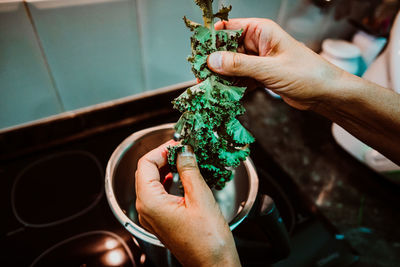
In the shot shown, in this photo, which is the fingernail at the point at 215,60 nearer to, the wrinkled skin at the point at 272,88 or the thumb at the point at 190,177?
Result: the wrinkled skin at the point at 272,88

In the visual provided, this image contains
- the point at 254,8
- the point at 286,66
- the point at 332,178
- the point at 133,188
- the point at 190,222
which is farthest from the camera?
the point at 332,178

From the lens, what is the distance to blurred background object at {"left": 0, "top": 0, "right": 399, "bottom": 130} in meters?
0.61

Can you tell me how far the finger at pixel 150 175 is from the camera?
480 mm

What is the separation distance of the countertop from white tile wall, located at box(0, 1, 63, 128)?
2.55 ft

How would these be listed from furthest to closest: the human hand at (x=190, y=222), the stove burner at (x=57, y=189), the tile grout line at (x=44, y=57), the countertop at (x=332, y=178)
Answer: the countertop at (x=332, y=178) → the stove burner at (x=57, y=189) → the tile grout line at (x=44, y=57) → the human hand at (x=190, y=222)

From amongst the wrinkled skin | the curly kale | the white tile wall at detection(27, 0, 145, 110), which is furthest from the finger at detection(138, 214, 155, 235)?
the white tile wall at detection(27, 0, 145, 110)

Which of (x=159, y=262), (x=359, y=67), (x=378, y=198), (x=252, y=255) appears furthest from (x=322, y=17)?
(x=159, y=262)

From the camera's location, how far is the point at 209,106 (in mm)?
468

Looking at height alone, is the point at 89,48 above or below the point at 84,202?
above

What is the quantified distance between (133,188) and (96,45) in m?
0.42

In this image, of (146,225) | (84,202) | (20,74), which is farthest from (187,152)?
(20,74)

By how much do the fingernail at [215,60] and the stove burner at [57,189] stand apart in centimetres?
52

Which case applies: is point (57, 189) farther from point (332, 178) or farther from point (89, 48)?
point (332, 178)

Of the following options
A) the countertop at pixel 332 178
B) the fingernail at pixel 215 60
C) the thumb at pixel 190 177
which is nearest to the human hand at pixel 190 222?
the thumb at pixel 190 177
